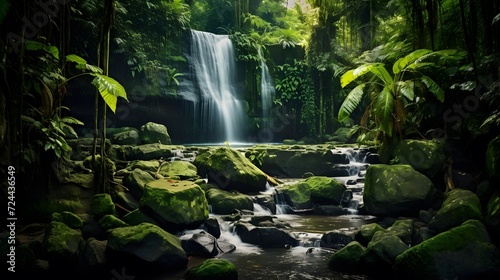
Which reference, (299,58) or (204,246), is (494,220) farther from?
(299,58)

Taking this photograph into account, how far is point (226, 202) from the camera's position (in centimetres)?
825

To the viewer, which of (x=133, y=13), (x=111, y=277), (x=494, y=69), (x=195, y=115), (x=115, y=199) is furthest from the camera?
(x=195, y=115)

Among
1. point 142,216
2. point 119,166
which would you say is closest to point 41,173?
point 142,216

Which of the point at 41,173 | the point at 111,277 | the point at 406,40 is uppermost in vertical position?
the point at 406,40

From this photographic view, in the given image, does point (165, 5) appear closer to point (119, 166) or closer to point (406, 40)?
point (119, 166)

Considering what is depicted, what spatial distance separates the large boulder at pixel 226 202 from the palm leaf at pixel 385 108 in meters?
3.29

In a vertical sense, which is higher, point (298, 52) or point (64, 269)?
point (298, 52)

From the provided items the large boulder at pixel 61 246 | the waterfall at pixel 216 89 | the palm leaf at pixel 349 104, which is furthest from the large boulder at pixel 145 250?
the waterfall at pixel 216 89

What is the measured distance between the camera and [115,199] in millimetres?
7246

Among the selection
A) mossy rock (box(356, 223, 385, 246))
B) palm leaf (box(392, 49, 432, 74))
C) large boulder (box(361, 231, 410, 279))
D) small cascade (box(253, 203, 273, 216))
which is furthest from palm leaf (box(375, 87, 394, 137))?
large boulder (box(361, 231, 410, 279))

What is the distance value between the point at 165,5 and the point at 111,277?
1326cm

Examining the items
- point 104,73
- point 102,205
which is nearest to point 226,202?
point 102,205

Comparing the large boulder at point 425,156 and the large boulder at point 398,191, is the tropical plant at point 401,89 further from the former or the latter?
the large boulder at point 398,191

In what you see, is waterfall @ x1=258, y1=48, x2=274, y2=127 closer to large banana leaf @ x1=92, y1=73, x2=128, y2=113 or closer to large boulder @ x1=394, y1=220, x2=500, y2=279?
A: large banana leaf @ x1=92, y1=73, x2=128, y2=113
